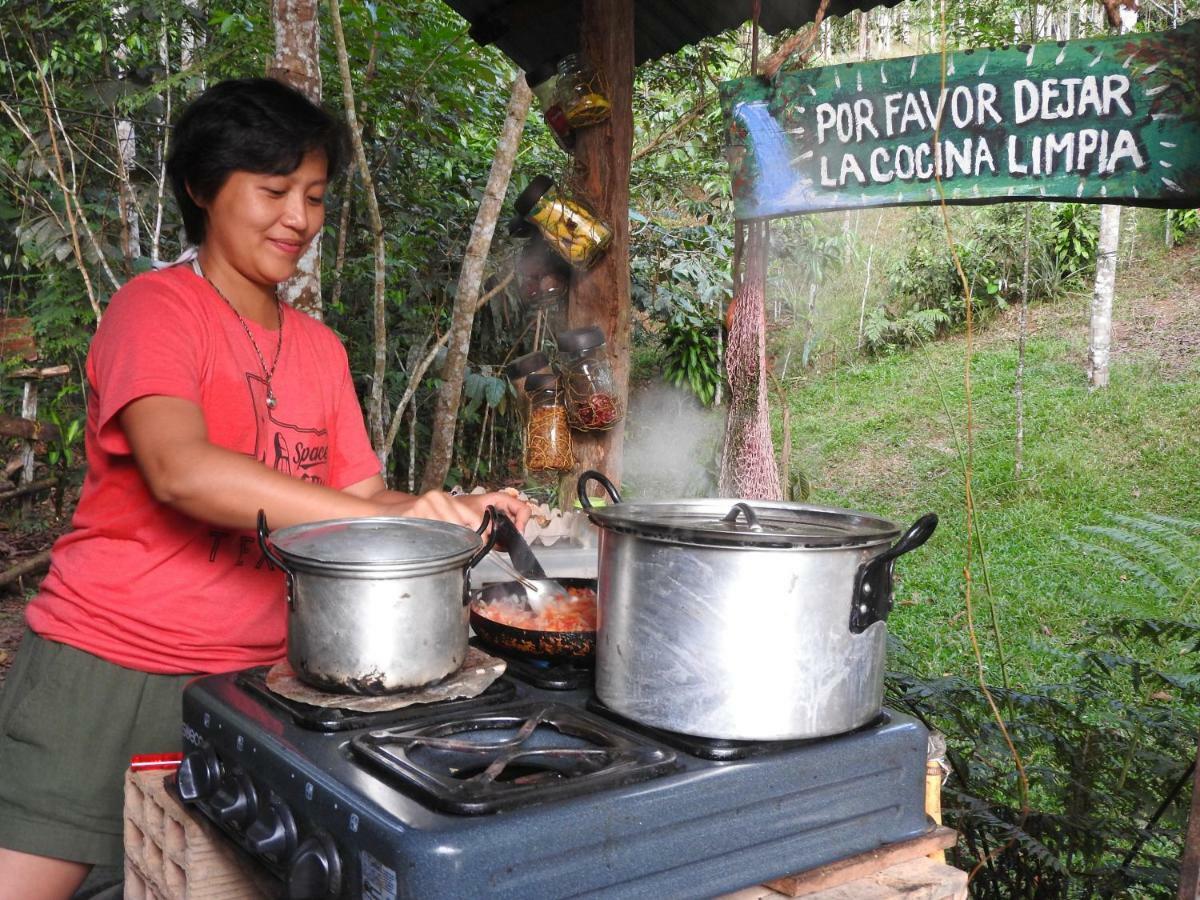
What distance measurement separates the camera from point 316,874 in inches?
43.2

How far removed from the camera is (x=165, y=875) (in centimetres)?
146

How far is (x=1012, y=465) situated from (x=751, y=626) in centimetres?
886

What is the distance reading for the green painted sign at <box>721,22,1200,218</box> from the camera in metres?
2.21

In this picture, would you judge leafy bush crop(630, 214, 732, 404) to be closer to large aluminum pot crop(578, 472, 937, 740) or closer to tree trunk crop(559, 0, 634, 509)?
tree trunk crop(559, 0, 634, 509)

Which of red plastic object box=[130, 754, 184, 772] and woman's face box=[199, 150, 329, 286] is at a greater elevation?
woman's face box=[199, 150, 329, 286]

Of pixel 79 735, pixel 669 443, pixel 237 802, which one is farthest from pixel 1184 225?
pixel 237 802

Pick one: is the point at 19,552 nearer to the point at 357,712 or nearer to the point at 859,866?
the point at 357,712

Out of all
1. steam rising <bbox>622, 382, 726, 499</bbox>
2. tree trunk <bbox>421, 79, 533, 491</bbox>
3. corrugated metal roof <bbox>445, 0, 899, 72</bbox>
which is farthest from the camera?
steam rising <bbox>622, 382, 726, 499</bbox>

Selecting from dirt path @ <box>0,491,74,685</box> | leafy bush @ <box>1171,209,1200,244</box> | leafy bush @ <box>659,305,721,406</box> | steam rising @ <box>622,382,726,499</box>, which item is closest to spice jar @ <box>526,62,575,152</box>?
steam rising @ <box>622,382,726,499</box>

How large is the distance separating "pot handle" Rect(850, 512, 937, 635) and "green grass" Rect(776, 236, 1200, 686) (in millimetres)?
4399

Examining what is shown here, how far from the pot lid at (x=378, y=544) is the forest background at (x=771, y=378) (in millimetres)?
1291

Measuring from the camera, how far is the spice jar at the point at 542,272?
3334mm

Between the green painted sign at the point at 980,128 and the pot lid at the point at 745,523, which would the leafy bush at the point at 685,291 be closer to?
the green painted sign at the point at 980,128

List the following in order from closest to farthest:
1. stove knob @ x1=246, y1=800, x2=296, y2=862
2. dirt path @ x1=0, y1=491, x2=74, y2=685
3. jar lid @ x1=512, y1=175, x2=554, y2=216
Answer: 1. stove knob @ x1=246, y1=800, x2=296, y2=862
2. jar lid @ x1=512, y1=175, x2=554, y2=216
3. dirt path @ x1=0, y1=491, x2=74, y2=685
